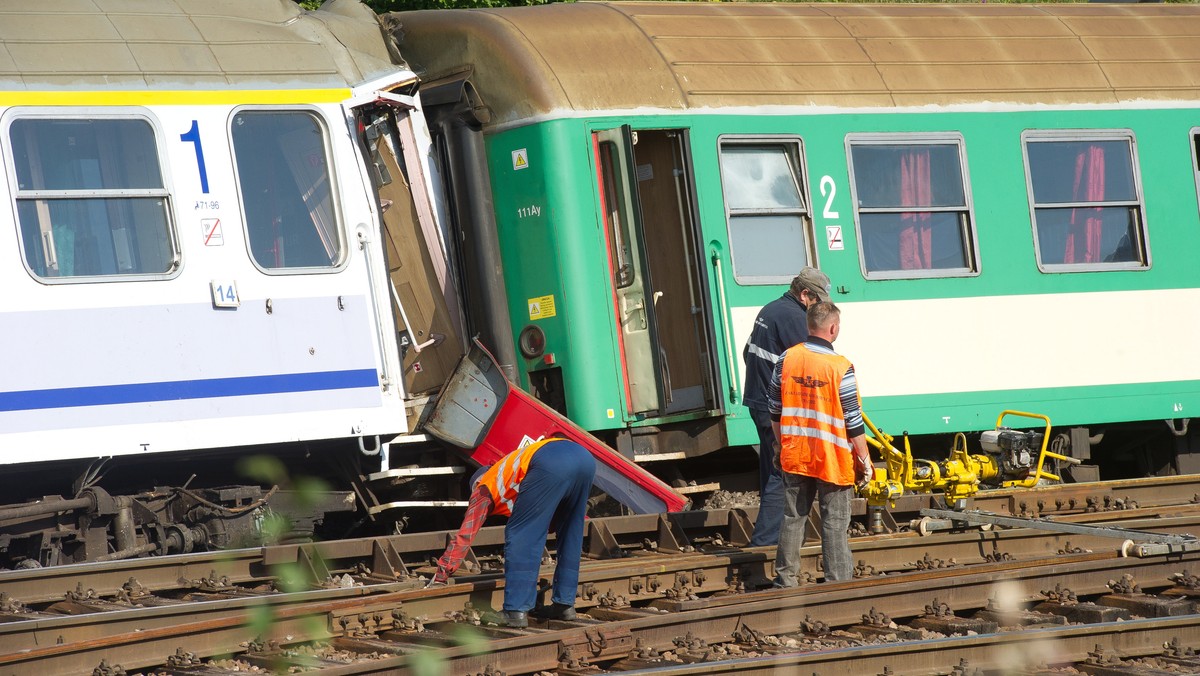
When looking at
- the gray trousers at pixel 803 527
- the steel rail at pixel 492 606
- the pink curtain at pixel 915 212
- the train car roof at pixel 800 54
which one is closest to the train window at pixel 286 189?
the train car roof at pixel 800 54

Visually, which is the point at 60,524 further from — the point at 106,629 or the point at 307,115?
the point at 307,115

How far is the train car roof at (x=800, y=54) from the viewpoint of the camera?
1018cm

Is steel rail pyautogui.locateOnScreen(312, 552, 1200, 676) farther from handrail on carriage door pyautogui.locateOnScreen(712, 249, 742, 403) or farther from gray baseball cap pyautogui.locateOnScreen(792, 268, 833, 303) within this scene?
handrail on carriage door pyautogui.locateOnScreen(712, 249, 742, 403)

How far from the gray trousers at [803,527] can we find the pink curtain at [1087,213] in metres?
4.55

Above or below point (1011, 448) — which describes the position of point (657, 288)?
above

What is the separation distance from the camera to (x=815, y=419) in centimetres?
776

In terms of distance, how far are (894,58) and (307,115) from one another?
4.43 metres

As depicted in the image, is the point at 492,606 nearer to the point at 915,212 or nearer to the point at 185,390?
the point at 185,390

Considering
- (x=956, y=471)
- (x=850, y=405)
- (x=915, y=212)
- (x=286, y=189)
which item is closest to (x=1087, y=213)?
(x=915, y=212)

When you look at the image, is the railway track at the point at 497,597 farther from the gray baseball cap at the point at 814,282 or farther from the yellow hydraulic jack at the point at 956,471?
the gray baseball cap at the point at 814,282

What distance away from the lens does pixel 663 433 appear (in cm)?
1027

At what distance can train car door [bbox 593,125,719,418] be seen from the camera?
10094mm

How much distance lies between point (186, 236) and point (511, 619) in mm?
3490

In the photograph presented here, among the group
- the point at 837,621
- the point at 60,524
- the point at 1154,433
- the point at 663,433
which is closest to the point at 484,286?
the point at 663,433
